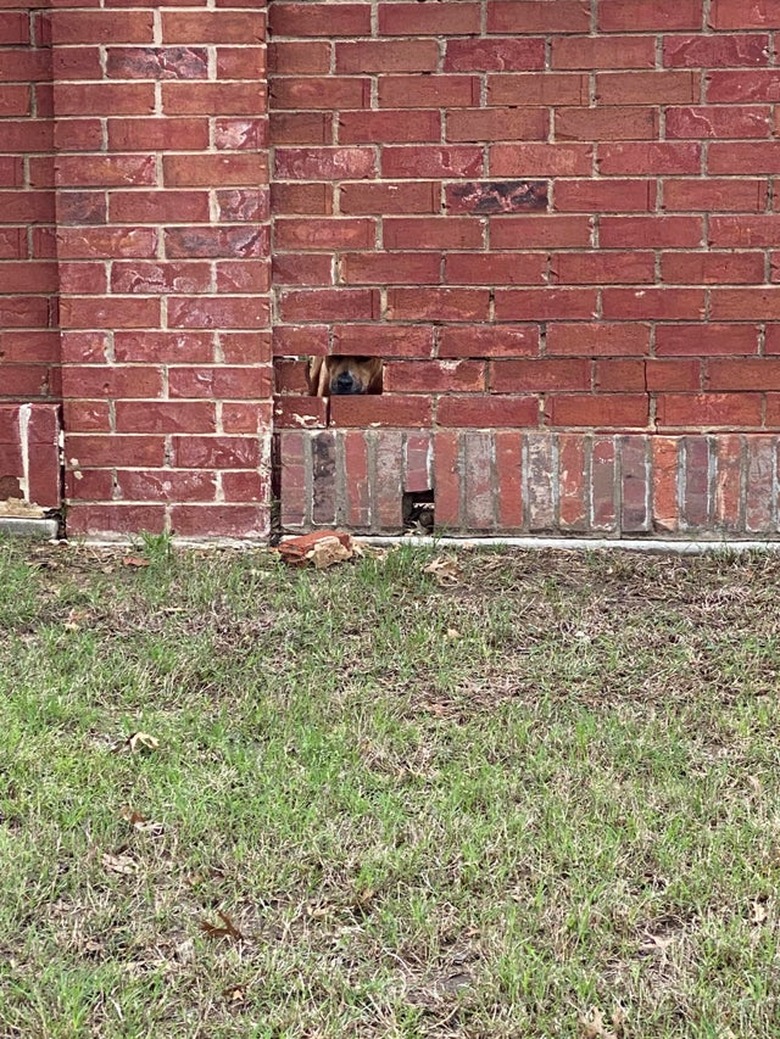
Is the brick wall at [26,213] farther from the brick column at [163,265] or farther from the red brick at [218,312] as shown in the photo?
the red brick at [218,312]

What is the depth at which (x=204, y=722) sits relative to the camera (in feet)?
9.75

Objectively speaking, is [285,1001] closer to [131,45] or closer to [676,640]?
[676,640]

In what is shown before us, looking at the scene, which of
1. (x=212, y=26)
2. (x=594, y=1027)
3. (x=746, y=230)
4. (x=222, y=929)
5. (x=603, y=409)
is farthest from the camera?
(x=603, y=409)

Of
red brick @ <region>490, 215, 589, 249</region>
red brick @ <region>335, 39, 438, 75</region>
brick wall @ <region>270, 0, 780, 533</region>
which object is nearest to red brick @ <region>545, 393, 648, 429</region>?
brick wall @ <region>270, 0, 780, 533</region>

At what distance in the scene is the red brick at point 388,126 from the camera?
425cm

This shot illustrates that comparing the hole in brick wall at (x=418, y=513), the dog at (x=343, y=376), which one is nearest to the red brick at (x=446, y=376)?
the dog at (x=343, y=376)

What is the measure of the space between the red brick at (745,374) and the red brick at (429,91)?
46.5 inches

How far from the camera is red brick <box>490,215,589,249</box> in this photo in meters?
4.26

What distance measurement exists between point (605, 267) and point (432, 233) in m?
0.58

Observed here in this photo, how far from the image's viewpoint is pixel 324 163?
4301 mm

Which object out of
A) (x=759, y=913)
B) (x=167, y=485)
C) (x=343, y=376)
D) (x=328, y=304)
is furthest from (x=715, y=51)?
(x=759, y=913)

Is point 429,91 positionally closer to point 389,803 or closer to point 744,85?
point 744,85

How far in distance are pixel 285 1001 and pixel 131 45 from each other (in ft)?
10.5

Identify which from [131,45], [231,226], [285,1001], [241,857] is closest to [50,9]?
[131,45]
